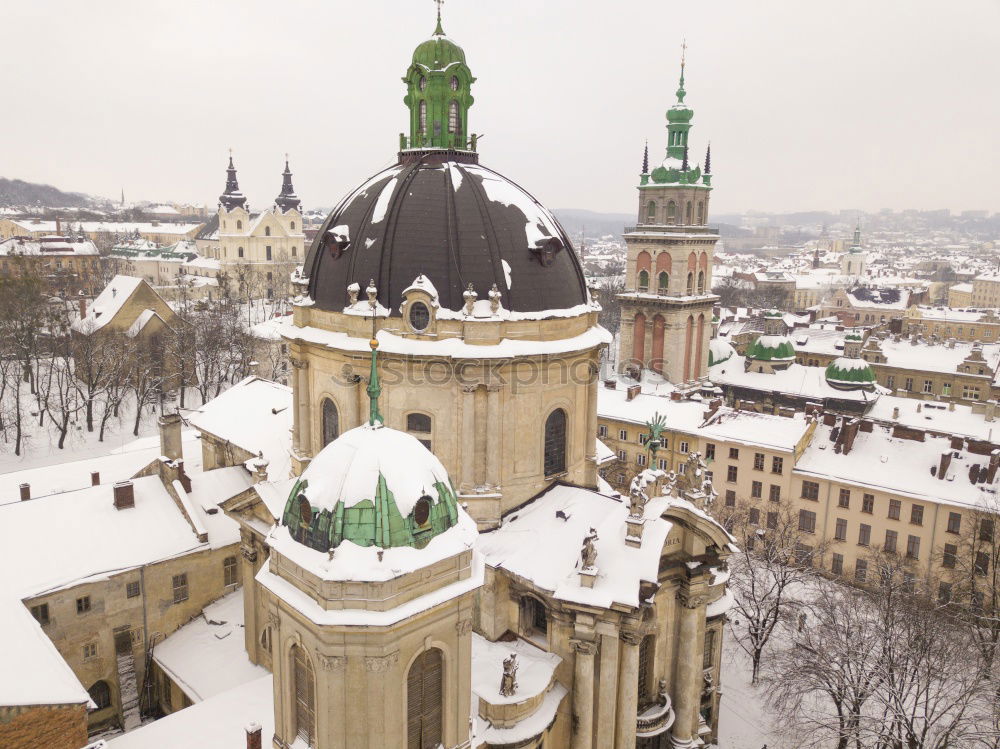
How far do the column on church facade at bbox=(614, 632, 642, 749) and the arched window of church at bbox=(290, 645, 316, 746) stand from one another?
10.5 meters

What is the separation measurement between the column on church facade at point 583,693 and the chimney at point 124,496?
21.8 metres

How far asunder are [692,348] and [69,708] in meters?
62.9

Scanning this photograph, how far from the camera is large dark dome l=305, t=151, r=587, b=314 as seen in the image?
26016mm

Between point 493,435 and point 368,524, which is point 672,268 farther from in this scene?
point 368,524

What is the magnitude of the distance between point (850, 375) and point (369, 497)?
65.5 m

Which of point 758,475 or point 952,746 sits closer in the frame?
point 952,746

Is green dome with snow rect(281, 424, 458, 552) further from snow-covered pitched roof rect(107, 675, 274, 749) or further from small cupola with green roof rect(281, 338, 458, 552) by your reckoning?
snow-covered pitched roof rect(107, 675, 274, 749)

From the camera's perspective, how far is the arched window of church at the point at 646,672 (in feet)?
85.5

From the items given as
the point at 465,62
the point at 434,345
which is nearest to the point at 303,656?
the point at 434,345

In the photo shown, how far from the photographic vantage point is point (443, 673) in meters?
16.9

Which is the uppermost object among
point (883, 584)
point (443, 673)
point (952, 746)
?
point (443, 673)

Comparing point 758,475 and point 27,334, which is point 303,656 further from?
point 27,334

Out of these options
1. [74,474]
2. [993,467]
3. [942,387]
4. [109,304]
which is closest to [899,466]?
[993,467]

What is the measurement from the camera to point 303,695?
1667cm
